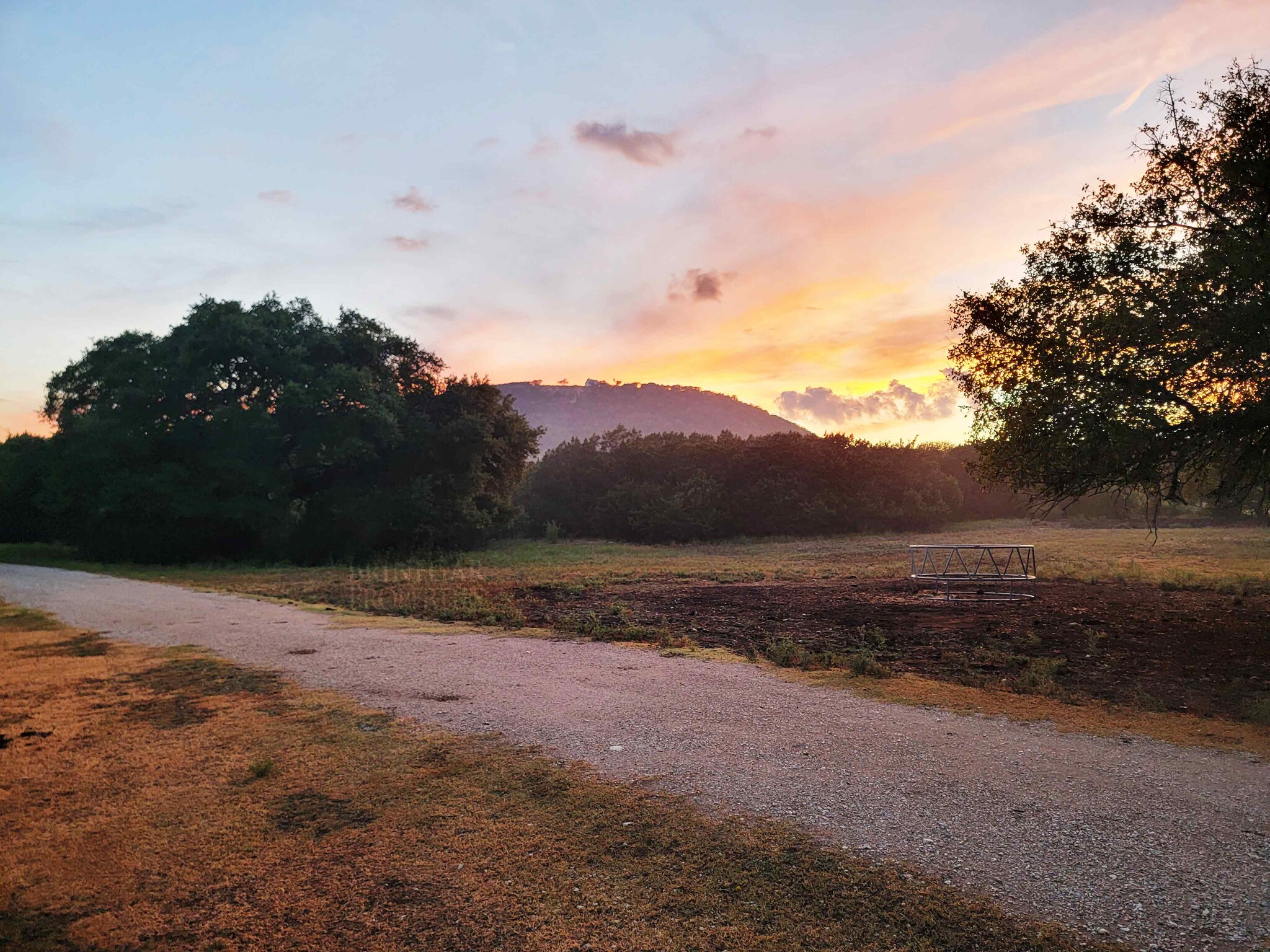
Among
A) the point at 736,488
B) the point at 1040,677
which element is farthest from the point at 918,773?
the point at 736,488

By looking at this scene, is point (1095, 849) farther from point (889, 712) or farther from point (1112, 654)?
point (1112, 654)

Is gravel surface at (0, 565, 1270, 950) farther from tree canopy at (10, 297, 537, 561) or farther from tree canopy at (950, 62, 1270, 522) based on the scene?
tree canopy at (10, 297, 537, 561)

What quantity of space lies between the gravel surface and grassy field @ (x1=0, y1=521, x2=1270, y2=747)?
1063 mm

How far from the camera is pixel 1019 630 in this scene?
406 inches

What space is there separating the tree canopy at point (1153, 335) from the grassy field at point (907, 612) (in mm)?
2327

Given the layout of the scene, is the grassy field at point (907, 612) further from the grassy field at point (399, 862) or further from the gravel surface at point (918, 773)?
the grassy field at point (399, 862)

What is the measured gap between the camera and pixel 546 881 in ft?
11.0

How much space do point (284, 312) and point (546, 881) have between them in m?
28.7

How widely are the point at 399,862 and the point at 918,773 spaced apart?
3107 millimetres

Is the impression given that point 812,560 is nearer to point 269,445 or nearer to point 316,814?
point 269,445

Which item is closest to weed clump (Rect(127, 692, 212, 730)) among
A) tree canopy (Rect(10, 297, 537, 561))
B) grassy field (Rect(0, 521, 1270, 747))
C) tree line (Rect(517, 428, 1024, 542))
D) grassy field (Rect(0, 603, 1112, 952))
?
grassy field (Rect(0, 603, 1112, 952))

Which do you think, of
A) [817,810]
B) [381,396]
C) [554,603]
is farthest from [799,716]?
[381,396]

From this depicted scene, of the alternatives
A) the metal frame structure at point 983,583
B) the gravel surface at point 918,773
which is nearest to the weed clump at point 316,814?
the gravel surface at point 918,773

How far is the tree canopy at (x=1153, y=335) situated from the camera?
888 cm
